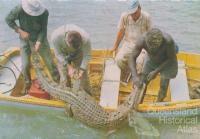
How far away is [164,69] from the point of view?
9.34 metres

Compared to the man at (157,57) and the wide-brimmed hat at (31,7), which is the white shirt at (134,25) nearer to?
the man at (157,57)

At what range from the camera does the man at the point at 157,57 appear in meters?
8.73

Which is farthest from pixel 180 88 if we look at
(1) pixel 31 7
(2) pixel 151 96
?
(1) pixel 31 7

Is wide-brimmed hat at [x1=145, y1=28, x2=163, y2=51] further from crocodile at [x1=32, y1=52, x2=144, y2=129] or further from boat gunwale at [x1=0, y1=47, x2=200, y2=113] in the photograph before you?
boat gunwale at [x1=0, y1=47, x2=200, y2=113]

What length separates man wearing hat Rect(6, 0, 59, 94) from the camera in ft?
31.7

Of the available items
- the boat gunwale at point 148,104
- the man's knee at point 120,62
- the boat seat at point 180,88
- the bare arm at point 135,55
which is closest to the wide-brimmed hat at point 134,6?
the man's knee at point 120,62

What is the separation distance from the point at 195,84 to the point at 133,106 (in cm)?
216

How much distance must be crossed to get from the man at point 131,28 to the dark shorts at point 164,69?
2.46ft

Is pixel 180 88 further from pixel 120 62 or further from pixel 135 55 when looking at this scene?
pixel 135 55

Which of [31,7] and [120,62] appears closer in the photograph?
[31,7]

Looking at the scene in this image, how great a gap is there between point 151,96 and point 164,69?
1.35 meters

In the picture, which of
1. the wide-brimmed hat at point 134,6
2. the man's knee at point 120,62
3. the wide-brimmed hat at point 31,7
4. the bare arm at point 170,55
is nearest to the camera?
the bare arm at point 170,55

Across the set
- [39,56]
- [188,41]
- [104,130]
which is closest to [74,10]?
[188,41]

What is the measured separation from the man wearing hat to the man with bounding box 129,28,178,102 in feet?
6.69
